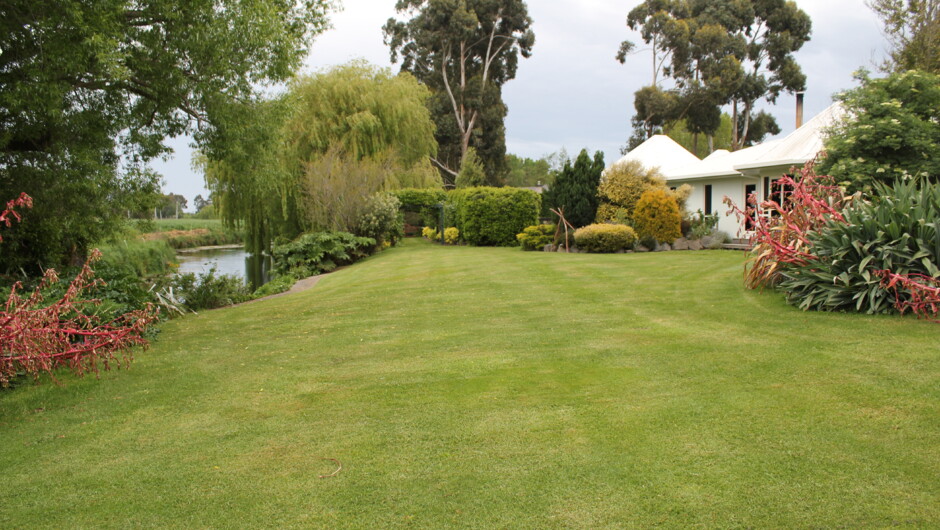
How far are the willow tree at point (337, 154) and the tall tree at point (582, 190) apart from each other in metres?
8.16

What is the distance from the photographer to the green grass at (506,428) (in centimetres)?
347

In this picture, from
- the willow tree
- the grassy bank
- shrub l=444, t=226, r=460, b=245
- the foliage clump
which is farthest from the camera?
the grassy bank

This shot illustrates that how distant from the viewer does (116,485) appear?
3869 millimetres

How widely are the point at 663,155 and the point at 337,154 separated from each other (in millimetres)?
14113

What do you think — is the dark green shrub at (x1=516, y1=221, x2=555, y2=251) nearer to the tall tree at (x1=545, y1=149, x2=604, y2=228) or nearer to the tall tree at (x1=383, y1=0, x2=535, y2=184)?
the tall tree at (x1=545, y1=149, x2=604, y2=228)

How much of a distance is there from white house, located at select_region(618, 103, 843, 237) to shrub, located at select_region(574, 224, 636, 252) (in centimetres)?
327

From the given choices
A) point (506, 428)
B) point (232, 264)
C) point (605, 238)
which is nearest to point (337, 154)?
point (232, 264)

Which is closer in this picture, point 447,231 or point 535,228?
point 535,228

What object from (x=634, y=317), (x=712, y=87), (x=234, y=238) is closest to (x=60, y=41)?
(x=634, y=317)

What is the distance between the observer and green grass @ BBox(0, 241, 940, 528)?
347cm

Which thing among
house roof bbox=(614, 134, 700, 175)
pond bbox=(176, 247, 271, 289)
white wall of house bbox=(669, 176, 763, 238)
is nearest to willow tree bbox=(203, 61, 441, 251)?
pond bbox=(176, 247, 271, 289)

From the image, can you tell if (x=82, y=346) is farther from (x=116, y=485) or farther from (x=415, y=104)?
(x=415, y=104)

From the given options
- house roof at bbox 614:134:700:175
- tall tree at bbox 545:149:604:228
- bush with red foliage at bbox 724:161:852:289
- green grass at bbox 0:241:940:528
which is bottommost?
green grass at bbox 0:241:940:528

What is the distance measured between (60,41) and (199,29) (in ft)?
5.65
